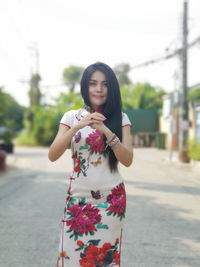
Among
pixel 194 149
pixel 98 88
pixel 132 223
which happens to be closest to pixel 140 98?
pixel 194 149

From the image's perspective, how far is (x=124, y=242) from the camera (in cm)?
484

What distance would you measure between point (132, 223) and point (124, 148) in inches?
145

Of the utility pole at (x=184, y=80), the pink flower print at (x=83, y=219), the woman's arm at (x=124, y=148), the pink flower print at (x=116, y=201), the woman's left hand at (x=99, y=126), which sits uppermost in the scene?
the utility pole at (x=184, y=80)

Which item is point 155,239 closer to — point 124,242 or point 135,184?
point 124,242

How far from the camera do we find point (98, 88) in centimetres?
242

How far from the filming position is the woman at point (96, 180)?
7.56 ft

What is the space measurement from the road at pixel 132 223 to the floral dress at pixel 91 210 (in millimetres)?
1813

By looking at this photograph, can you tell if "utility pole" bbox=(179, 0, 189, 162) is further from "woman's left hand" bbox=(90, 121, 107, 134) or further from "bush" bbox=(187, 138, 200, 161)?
"woman's left hand" bbox=(90, 121, 107, 134)

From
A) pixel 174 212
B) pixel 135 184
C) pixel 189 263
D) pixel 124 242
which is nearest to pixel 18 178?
pixel 135 184

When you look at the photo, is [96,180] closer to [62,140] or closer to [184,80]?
[62,140]

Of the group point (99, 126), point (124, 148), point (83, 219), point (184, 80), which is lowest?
point (83, 219)

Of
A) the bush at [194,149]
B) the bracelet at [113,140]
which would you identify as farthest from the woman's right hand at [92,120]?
the bush at [194,149]

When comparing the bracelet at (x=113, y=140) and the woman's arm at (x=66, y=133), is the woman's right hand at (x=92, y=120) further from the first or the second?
the bracelet at (x=113, y=140)

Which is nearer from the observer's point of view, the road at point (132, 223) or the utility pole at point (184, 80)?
the road at point (132, 223)
